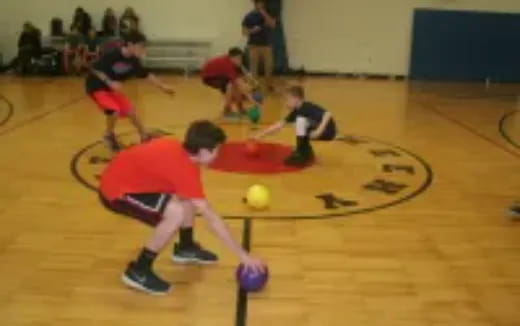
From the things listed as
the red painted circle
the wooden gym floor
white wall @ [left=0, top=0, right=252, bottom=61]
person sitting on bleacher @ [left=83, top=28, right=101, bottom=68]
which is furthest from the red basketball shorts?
white wall @ [left=0, top=0, right=252, bottom=61]

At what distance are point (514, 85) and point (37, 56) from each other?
9.02 metres

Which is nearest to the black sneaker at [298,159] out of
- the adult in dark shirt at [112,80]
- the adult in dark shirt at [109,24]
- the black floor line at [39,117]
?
the adult in dark shirt at [112,80]

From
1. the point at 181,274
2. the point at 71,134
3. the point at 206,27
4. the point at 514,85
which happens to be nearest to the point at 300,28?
the point at 206,27

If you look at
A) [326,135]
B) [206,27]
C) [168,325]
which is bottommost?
[168,325]

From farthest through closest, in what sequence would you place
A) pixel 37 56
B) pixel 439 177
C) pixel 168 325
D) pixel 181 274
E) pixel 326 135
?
pixel 37 56, pixel 326 135, pixel 439 177, pixel 181 274, pixel 168 325

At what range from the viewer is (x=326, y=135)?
18.0 ft

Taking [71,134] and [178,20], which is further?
[178,20]

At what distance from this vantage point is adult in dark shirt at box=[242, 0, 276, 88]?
9.23m

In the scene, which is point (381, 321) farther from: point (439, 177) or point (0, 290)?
point (439, 177)

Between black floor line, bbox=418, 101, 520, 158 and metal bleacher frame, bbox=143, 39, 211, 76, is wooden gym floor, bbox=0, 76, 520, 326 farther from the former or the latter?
metal bleacher frame, bbox=143, 39, 211, 76

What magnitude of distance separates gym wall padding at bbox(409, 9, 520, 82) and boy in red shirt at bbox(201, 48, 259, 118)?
518 cm

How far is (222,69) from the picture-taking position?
734cm

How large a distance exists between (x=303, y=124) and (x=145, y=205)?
8.84ft

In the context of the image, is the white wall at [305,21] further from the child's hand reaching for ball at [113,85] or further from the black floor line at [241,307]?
the black floor line at [241,307]
